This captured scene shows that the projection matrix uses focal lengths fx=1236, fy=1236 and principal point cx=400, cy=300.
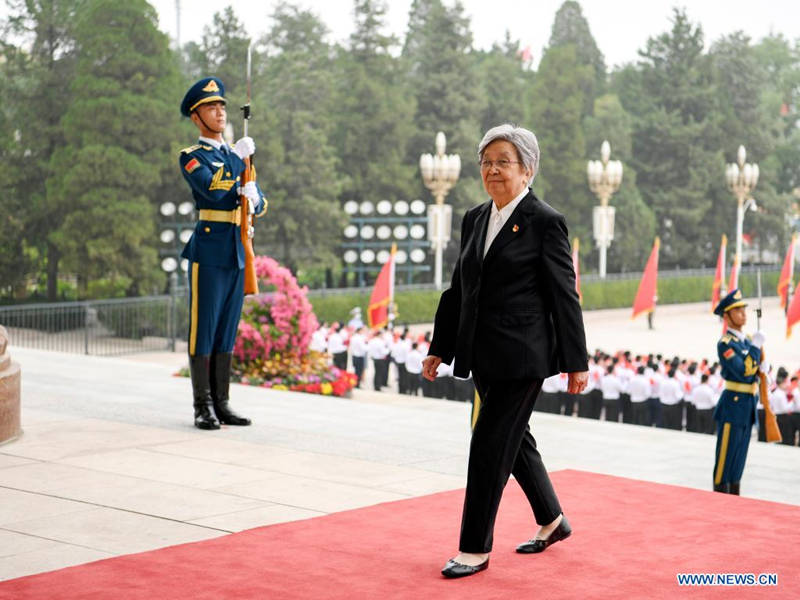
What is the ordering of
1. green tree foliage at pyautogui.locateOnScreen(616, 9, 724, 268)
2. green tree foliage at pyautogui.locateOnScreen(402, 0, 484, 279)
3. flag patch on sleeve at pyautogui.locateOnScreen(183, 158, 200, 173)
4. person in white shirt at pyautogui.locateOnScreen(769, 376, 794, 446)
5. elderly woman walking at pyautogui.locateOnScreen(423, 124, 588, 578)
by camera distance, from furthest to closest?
green tree foliage at pyautogui.locateOnScreen(616, 9, 724, 268)
green tree foliage at pyautogui.locateOnScreen(402, 0, 484, 279)
person in white shirt at pyautogui.locateOnScreen(769, 376, 794, 446)
flag patch on sleeve at pyautogui.locateOnScreen(183, 158, 200, 173)
elderly woman walking at pyautogui.locateOnScreen(423, 124, 588, 578)

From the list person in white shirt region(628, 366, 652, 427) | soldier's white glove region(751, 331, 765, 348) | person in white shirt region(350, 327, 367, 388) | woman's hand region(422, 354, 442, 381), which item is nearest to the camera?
woman's hand region(422, 354, 442, 381)

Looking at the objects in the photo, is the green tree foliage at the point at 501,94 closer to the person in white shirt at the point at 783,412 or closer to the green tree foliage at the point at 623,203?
the green tree foliage at the point at 623,203

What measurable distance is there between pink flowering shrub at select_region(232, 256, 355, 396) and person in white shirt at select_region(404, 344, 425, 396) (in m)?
6.30

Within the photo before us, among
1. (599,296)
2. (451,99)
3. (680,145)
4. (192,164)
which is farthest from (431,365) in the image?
(680,145)

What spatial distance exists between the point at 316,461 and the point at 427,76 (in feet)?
129

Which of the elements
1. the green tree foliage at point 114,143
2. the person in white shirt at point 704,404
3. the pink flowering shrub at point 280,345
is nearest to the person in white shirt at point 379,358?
the person in white shirt at point 704,404

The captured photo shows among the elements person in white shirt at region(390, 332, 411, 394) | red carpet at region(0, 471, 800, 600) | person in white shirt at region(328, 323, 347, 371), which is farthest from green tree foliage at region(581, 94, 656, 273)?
red carpet at region(0, 471, 800, 600)

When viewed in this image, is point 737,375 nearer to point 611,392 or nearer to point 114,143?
point 611,392

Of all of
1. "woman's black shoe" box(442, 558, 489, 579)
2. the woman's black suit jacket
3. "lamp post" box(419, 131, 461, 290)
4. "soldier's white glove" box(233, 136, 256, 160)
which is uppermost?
"lamp post" box(419, 131, 461, 290)

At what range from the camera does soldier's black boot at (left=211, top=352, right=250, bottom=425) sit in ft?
28.5

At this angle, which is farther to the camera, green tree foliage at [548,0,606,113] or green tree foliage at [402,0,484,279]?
green tree foliage at [548,0,606,113]

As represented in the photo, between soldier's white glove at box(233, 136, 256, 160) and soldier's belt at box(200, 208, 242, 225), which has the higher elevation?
soldier's white glove at box(233, 136, 256, 160)

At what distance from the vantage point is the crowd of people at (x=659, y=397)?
1667 centimetres

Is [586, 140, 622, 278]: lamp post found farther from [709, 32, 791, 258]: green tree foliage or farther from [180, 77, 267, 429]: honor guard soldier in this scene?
[180, 77, 267, 429]: honor guard soldier
